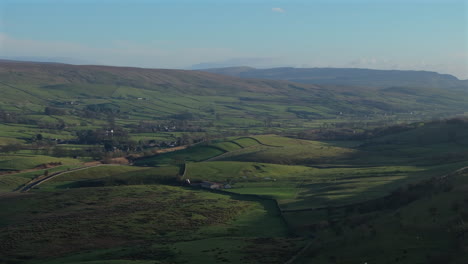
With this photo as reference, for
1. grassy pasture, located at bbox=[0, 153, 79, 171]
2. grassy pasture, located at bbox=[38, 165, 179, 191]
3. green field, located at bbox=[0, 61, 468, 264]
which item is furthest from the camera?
grassy pasture, located at bbox=[0, 153, 79, 171]

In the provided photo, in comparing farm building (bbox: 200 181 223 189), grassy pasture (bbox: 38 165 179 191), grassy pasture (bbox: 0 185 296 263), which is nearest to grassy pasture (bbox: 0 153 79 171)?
grassy pasture (bbox: 38 165 179 191)

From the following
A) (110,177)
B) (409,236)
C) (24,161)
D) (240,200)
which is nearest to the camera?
(409,236)

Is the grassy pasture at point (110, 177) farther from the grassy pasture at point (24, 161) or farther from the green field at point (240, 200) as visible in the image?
the grassy pasture at point (24, 161)

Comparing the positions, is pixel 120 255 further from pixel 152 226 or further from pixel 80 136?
pixel 80 136

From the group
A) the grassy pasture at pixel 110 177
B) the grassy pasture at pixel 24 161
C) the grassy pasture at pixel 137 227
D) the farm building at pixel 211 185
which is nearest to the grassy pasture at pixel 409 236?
the grassy pasture at pixel 137 227

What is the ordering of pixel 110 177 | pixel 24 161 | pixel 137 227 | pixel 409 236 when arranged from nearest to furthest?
pixel 409 236 → pixel 137 227 → pixel 110 177 → pixel 24 161

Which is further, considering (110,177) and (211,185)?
(110,177)

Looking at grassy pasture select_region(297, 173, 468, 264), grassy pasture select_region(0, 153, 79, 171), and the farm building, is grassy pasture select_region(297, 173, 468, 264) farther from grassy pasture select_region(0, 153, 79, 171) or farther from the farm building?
grassy pasture select_region(0, 153, 79, 171)

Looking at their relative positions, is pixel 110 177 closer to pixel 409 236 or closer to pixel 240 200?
pixel 240 200

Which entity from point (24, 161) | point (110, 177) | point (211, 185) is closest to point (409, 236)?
point (211, 185)

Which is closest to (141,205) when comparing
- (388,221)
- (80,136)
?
(388,221)

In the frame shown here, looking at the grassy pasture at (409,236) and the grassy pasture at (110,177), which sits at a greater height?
the grassy pasture at (409,236)
